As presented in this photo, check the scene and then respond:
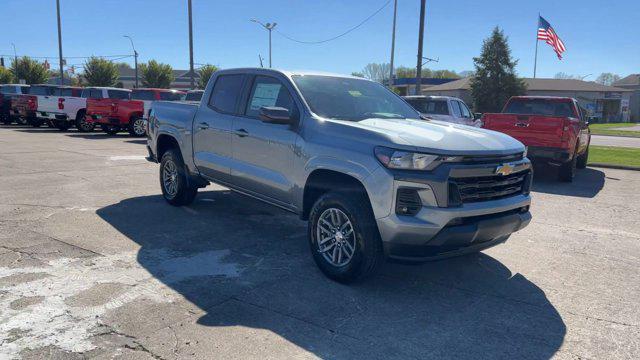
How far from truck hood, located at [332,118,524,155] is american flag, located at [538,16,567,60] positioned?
2517 centimetres

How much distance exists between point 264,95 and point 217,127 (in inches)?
34.4

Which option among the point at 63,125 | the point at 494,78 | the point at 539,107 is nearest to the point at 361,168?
the point at 539,107

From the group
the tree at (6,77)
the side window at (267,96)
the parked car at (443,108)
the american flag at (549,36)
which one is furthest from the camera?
the tree at (6,77)

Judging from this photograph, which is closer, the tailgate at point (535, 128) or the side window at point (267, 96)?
the side window at point (267, 96)

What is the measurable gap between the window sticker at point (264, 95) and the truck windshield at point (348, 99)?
0.91 ft

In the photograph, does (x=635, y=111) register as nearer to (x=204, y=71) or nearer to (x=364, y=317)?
(x=204, y=71)

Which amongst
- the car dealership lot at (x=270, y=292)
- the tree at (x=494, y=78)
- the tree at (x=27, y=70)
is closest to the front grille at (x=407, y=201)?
the car dealership lot at (x=270, y=292)

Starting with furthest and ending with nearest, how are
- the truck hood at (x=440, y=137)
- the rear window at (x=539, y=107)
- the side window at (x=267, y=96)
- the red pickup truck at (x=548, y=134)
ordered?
the rear window at (x=539, y=107), the red pickup truck at (x=548, y=134), the side window at (x=267, y=96), the truck hood at (x=440, y=137)

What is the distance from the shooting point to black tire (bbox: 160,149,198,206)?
23.6 ft

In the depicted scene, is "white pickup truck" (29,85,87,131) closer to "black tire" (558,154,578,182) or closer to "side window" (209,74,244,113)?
"side window" (209,74,244,113)

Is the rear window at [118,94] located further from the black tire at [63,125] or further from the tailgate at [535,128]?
the tailgate at [535,128]

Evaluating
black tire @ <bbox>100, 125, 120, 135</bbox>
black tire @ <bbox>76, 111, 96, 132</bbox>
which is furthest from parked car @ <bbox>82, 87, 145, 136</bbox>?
black tire @ <bbox>76, 111, 96, 132</bbox>

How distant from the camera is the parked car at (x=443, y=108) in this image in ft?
48.7

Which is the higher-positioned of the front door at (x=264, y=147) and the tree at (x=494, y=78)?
the tree at (x=494, y=78)
